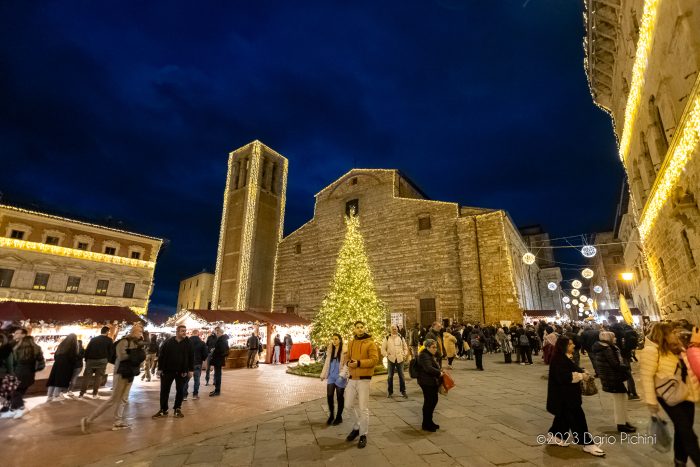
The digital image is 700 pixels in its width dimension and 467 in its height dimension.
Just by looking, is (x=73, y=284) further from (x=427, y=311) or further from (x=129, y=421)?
Answer: (x=427, y=311)

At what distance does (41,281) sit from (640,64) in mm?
34632

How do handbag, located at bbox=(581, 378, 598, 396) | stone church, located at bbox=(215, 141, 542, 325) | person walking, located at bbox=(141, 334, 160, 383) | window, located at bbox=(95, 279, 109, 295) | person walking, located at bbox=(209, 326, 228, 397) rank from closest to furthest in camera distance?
1. handbag, located at bbox=(581, 378, 598, 396)
2. person walking, located at bbox=(209, 326, 228, 397)
3. person walking, located at bbox=(141, 334, 160, 383)
4. stone church, located at bbox=(215, 141, 542, 325)
5. window, located at bbox=(95, 279, 109, 295)

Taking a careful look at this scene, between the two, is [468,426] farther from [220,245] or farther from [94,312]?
[220,245]

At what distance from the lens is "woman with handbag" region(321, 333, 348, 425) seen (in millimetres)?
5991

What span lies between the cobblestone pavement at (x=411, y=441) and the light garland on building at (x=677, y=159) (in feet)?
17.6

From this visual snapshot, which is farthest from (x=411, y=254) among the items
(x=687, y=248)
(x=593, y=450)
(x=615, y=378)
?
(x=593, y=450)

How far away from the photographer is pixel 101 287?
88.6 ft

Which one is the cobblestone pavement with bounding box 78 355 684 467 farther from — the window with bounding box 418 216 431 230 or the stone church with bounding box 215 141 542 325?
the window with bounding box 418 216 431 230

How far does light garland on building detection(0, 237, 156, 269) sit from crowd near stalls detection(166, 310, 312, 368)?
48.6 ft

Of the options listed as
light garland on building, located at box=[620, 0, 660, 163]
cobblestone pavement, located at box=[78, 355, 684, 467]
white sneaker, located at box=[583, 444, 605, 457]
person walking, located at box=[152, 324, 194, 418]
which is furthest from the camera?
light garland on building, located at box=[620, 0, 660, 163]

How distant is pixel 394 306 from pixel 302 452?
1831cm

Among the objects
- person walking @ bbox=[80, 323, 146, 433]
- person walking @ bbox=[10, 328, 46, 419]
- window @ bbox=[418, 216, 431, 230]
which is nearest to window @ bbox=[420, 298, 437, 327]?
window @ bbox=[418, 216, 431, 230]

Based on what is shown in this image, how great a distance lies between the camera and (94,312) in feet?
45.6

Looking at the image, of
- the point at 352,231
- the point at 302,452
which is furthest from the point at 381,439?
the point at 352,231
